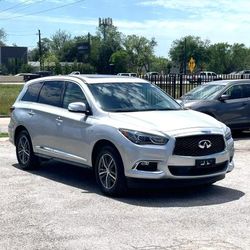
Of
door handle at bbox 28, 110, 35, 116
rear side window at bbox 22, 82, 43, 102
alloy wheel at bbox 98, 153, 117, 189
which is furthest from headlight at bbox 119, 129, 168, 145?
rear side window at bbox 22, 82, 43, 102

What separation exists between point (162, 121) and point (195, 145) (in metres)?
0.58

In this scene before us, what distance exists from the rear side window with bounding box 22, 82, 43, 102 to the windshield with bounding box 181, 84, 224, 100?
645 cm

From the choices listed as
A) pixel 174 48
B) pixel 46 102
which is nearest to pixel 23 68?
pixel 174 48

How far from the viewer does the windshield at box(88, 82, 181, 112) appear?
8531 mm

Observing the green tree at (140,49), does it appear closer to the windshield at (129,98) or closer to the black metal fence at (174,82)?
the black metal fence at (174,82)

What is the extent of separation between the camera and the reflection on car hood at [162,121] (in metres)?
7.66

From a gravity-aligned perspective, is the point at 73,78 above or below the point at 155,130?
above

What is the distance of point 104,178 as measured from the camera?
317 inches

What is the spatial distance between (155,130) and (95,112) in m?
1.22

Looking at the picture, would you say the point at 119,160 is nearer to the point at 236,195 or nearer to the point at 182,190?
the point at 182,190

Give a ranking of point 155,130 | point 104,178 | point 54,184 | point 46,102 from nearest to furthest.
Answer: point 155,130 → point 104,178 → point 54,184 → point 46,102

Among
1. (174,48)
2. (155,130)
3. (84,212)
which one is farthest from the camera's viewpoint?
(174,48)

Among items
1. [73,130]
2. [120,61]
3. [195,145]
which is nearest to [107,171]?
[73,130]

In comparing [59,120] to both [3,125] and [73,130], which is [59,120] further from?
[3,125]
